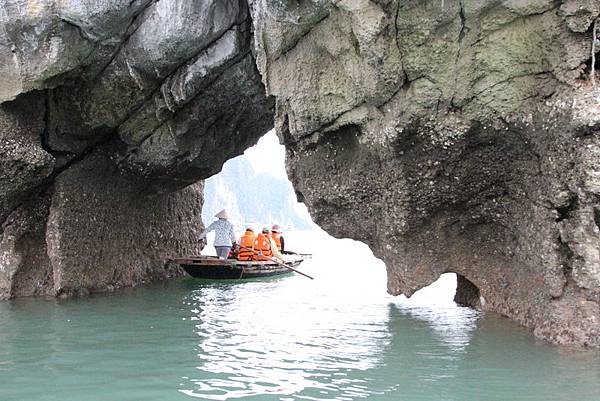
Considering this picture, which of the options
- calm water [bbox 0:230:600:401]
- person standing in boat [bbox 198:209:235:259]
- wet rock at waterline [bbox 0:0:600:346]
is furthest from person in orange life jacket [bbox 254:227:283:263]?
calm water [bbox 0:230:600:401]

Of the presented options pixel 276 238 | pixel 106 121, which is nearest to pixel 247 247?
pixel 276 238

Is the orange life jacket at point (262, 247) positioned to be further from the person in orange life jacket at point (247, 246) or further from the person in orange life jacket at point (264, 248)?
the person in orange life jacket at point (247, 246)

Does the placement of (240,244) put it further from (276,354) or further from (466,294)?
(276,354)

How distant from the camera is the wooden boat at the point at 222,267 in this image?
1598 centimetres

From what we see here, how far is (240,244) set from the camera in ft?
58.5

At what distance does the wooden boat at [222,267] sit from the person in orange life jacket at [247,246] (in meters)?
0.58

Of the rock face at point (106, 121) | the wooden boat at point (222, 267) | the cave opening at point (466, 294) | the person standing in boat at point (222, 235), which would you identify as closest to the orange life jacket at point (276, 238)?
the wooden boat at point (222, 267)

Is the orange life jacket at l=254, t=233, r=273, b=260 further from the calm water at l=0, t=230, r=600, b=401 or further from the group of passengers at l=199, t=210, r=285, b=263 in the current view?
the calm water at l=0, t=230, r=600, b=401

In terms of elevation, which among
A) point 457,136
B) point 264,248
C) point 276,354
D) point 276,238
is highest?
point 457,136

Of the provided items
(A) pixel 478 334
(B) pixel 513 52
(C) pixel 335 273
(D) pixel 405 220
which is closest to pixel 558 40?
(B) pixel 513 52

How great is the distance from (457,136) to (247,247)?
33.7 feet

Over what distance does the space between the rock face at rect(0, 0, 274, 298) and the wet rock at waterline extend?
0.11 feet

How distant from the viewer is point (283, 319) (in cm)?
1041

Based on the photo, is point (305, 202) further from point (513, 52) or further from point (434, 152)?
point (513, 52)
